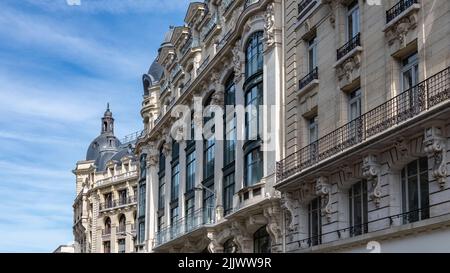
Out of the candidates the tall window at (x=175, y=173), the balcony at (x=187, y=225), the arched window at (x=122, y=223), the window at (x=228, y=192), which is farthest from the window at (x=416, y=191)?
the arched window at (x=122, y=223)

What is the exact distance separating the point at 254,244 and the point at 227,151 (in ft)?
20.2

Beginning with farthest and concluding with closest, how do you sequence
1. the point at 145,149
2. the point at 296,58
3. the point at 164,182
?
the point at 145,149 < the point at 164,182 < the point at 296,58

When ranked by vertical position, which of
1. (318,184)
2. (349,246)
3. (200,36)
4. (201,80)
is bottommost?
(349,246)

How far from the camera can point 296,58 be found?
109 feet

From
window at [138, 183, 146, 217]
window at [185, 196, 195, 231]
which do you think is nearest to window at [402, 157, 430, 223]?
window at [185, 196, 195, 231]

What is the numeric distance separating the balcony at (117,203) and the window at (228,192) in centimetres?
4573

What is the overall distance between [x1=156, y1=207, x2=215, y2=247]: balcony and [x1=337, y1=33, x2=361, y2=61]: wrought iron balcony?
1651 cm

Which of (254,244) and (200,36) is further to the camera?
(200,36)

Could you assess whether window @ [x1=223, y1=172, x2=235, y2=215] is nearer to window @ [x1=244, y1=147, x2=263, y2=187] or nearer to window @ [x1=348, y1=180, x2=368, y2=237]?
window @ [x1=244, y1=147, x2=263, y2=187]

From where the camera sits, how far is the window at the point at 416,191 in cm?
2280

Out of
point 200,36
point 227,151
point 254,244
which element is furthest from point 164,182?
point 254,244

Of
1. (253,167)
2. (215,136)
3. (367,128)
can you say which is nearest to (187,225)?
Result: (215,136)

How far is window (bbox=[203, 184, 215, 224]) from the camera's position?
143 feet

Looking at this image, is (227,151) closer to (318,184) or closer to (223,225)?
(223,225)
